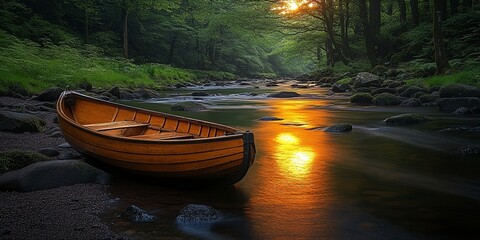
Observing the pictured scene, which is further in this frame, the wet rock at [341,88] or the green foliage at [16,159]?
the wet rock at [341,88]

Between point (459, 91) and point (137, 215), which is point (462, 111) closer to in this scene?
point (459, 91)

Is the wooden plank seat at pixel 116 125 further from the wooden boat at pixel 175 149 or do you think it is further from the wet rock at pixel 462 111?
the wet rock at pixel 462 111

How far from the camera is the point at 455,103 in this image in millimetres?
11867

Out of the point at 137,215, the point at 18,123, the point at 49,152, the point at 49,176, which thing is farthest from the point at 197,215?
the point at 18,123

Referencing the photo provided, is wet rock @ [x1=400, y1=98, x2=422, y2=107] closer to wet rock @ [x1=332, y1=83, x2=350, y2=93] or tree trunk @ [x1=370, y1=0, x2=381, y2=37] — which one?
wet rock @ [x1=332, y1=83, x2=350, y2=93]

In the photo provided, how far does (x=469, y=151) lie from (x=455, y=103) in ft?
19.0

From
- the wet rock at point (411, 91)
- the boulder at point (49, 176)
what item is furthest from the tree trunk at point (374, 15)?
the boulder at point (49, 176)

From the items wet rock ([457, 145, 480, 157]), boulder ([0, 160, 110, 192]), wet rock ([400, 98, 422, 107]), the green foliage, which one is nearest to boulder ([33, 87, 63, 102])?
the green foliage

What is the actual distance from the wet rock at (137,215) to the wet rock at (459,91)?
11516 mm

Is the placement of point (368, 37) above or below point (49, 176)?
above

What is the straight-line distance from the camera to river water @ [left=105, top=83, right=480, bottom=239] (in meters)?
3.75

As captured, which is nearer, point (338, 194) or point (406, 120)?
point (338, 194)

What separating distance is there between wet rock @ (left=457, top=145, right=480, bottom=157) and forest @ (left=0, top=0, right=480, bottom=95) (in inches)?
303

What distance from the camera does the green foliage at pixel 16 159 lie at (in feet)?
16.5
